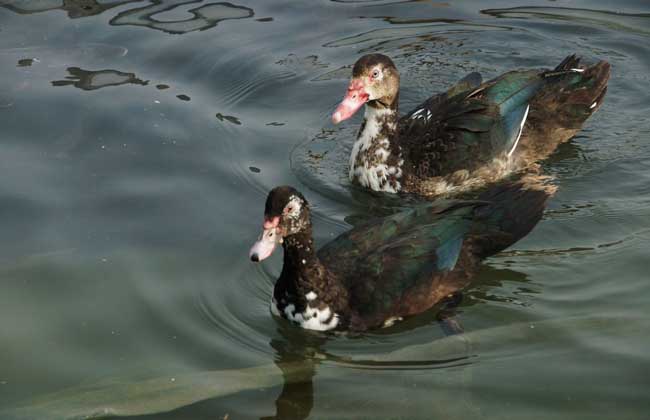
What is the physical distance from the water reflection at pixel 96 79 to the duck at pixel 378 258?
371 centimetres

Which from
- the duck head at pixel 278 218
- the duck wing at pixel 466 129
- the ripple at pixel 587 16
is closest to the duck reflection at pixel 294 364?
the duck head at pixel 278 218

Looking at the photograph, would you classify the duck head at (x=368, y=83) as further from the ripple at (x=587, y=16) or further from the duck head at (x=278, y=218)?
the ripple at (x=587, y=16)

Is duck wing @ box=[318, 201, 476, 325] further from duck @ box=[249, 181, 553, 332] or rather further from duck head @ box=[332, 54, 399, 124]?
duck head @ box=[332, 54, 399, 124]

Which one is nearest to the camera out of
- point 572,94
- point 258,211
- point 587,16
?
point 258,211

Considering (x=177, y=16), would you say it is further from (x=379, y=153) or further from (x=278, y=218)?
(x=278, y=218)

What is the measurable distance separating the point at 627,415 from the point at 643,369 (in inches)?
17.1

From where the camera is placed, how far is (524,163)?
28.9 ft

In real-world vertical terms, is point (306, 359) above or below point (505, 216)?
below

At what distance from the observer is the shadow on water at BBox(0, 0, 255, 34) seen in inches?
432

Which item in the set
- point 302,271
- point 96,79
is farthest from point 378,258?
point 96,79

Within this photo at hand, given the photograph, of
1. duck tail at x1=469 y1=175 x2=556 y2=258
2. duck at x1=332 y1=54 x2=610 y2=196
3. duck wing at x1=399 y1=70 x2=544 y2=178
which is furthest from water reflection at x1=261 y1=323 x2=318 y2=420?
duck wing at x1=399 y1=70 x2=544 y2=178

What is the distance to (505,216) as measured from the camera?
7.17 metres

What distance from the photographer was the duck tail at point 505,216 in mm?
7082

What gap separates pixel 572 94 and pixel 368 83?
6.26 feet
